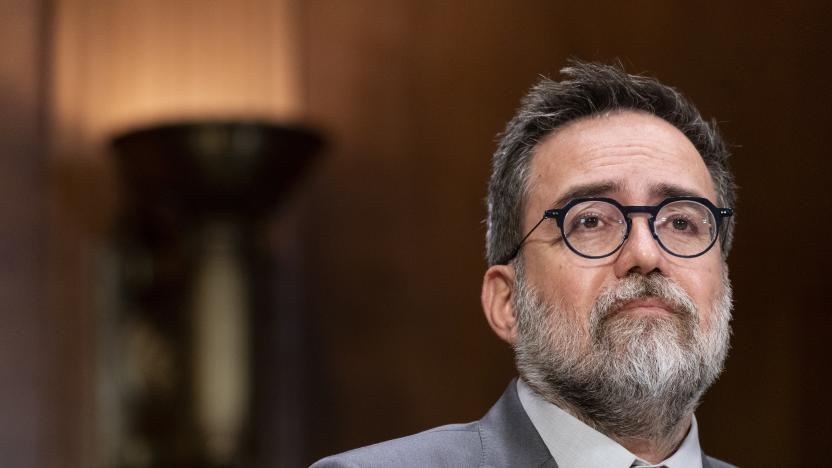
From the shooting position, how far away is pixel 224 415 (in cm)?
450

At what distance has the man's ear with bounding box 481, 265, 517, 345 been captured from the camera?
196 cm

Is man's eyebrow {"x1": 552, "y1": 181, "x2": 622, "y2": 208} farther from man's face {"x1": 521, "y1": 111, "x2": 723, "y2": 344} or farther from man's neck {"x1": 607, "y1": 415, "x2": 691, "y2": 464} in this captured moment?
man's neck {"x1": 607, "y1": 415, "x2": 691, "y2": 464}

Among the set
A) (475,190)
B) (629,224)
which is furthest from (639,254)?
(475,190)

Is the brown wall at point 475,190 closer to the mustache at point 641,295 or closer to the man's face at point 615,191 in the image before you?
the man's face at point 615,191

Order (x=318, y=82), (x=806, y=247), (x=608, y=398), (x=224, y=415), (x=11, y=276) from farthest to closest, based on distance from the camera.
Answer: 1. (x=318, y=82)
2. (x=224, y=415)
3. (x=11, y=276)
4. (x=806, y=247)
5. (x=608, y=398)

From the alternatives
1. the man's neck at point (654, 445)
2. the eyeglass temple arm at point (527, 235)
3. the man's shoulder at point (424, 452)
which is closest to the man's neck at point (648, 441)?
the man's neck at point (654, 445)

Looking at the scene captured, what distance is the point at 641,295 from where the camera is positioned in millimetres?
1717

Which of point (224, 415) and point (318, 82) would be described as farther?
point (318, 82)

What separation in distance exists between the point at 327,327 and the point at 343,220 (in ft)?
1.34

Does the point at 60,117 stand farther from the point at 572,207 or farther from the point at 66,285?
the point at 572,207

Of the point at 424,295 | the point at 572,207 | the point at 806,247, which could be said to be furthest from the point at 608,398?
the point at 424,295

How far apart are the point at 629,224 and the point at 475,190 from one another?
248 centimetres

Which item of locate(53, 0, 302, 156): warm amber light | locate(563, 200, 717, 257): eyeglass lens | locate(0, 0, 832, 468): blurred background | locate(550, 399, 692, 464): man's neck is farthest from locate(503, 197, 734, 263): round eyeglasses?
locate(53, 0, 302, 156): warm amber light

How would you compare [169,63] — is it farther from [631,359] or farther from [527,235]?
[631,359]
